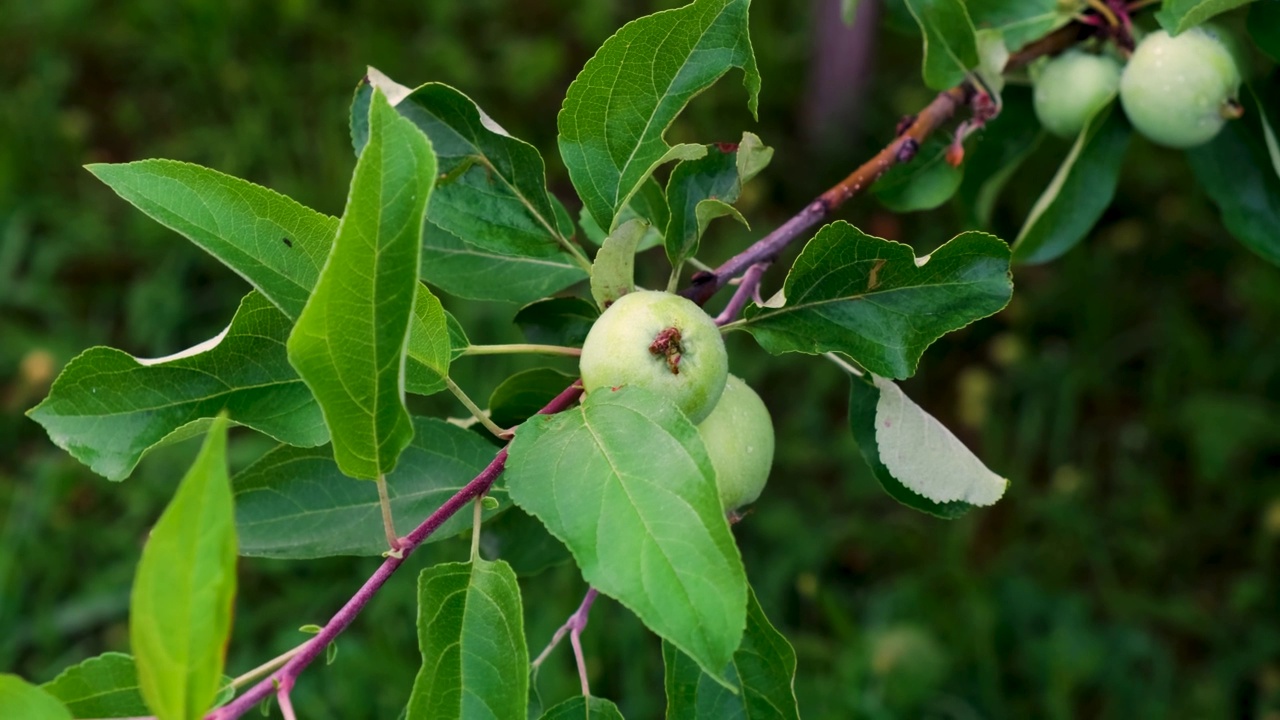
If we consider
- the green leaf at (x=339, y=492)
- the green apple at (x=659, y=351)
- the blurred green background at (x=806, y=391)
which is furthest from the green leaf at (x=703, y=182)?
the blurred green background at (x=806, y=391)

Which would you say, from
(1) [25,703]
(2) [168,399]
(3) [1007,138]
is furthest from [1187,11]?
(1) [25,703]

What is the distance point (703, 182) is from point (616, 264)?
0.16m

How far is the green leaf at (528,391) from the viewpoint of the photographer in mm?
989

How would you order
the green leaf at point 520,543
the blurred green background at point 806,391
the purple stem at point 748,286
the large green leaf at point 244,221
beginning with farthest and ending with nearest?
the blurred green background at point 806,391, the green leaf at point 520,543, the purple stem at point 748,286, the large green leaf at point 244,221

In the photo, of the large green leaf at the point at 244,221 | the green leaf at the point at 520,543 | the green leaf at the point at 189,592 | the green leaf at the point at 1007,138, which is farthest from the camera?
the green leaf at the point at 1007,138

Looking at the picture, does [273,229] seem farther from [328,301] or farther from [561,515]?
[561,515]

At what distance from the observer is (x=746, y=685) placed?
907 mm

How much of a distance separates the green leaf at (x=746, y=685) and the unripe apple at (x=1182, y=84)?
0.60 metres

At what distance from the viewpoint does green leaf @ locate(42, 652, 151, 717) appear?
80 cm

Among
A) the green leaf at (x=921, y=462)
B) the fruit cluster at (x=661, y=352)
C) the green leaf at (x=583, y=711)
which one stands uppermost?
the fruit cluster at (x=661, y=352)

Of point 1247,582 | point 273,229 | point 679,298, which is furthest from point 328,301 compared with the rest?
point 1247,582

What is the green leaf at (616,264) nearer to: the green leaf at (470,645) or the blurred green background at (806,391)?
the green leaf at (470,645)

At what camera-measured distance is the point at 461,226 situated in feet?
3.12

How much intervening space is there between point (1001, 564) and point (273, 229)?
1872mm
